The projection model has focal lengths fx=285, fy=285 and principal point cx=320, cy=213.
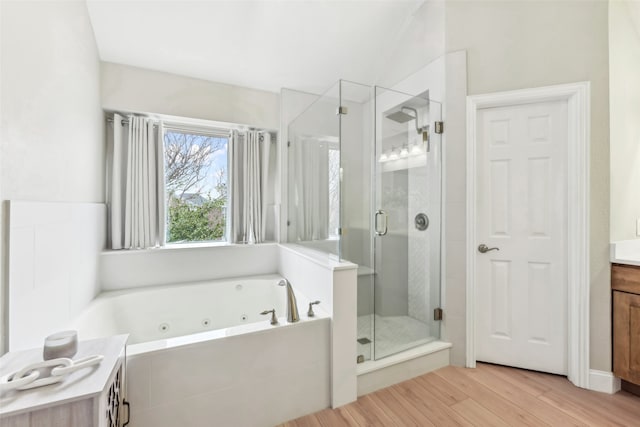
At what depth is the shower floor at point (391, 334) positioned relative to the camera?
200 cm

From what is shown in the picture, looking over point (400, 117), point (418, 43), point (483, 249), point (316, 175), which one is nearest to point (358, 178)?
point (316, 175)

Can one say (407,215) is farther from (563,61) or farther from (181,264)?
(181,264)

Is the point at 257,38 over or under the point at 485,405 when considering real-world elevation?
over

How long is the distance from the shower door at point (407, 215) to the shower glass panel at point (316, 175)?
35 cm

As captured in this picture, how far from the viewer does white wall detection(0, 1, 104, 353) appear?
3.64ft

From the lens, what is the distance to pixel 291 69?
283cm

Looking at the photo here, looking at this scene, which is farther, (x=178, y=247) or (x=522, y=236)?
(x=178, y=247)

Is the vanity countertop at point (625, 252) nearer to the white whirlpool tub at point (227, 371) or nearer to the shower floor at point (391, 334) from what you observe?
the shower floor at point (391, 334)

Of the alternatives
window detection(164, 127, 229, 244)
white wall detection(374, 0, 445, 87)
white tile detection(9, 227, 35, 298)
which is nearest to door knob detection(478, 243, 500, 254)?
white wall detection(374, 0, 445, 87)

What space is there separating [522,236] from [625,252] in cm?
55

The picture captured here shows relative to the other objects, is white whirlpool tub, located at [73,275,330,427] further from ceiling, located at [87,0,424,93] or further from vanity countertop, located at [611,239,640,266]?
ceiling, located at [87,0,424,93]

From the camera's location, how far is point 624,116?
6.38ft

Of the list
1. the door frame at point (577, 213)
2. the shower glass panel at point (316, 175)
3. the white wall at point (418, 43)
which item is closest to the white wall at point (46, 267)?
the shower glass panel at point (316, 175)

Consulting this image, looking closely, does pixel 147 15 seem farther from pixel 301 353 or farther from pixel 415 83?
pixel 301 353
